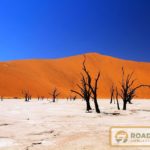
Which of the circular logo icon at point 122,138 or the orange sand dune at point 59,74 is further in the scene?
the orange sand dune at point 59,74

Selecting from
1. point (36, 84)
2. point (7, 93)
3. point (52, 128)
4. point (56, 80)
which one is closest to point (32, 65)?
point (56, 80)

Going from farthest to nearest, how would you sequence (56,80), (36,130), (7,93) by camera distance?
(56,80)
(7,93)
(36,130)

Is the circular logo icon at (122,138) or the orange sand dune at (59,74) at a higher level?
the orange sand dune at (59,74)

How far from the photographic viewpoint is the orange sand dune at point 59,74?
7050cm

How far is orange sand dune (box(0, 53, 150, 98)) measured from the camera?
70.5 meters

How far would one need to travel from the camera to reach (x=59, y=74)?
8669cm

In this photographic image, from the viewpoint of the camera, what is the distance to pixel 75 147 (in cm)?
769

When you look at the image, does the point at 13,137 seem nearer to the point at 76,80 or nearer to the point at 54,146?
the point at 54,146

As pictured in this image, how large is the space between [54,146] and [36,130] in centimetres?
282

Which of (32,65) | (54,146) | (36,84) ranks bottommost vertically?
(54,146)

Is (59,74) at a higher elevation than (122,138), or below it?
higher

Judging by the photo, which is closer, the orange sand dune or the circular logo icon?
the circular logo icon

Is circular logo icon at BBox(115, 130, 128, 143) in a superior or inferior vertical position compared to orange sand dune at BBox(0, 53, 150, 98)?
inferior

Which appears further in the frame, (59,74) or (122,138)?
(59,74)
